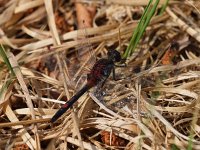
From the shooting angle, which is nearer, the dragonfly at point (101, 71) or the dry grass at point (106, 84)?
the dry grass at point (106, 84)

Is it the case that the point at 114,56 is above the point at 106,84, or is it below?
above

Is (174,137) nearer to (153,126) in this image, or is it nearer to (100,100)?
(153,126)

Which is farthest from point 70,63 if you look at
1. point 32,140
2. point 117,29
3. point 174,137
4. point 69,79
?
point 174,137

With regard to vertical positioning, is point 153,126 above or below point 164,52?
below

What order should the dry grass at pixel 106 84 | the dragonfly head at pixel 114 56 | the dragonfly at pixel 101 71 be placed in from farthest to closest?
the dragonfly head at pixel 114 56 < the dragonfly at pixel 101 71 < the dry grass at pixel 106 84

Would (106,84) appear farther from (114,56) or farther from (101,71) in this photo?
(114,56)

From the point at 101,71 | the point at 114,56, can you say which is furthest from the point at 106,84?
the point at 114,56

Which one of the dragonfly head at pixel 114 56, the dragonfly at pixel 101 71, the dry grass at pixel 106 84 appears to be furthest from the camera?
the dragonfly head at pixel 114 56

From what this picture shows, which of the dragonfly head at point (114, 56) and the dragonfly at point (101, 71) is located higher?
the dragonfly head at point (114, 56)
